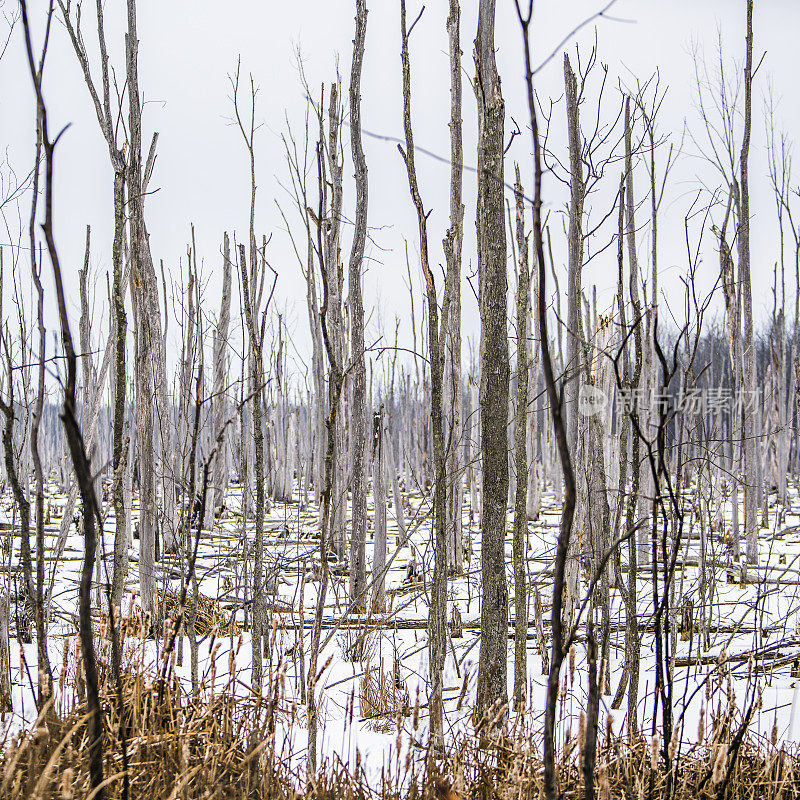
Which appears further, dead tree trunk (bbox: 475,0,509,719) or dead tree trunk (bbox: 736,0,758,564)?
dead tree trunk (bbox: 736,0,758,564)

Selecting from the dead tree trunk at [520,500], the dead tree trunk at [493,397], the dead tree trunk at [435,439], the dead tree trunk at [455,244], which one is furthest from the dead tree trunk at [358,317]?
the dead tree trunk at [493,397]

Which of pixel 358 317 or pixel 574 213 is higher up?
pixel 574 213

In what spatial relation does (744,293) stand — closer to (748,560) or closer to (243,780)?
(748,560)

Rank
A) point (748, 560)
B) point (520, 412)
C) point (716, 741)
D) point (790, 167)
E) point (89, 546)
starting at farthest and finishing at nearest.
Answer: point (790, 167)
point (748, 560)
point (520, 412)
point (716, 741)
point (89, 546)

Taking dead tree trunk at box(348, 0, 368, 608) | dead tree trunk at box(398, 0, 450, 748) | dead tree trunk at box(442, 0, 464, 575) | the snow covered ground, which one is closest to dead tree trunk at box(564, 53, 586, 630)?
the snow covered ground

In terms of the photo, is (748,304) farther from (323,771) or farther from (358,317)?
(323,771)

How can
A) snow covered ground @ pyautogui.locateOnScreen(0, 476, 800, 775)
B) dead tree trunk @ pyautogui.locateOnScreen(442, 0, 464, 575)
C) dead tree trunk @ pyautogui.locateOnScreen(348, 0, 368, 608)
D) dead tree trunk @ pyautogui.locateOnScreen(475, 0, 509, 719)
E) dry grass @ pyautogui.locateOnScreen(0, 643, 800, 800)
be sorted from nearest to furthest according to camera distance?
1. dry grass @ pyautogui.locateOnScreen(0, 643, 800, 800)
2. dead tree trunk @ pyautogui.locateOnScreen(475, 0, 509, 719)
3. snow covered ground @ pyautogui.locateOnScreen(0, 476, 800, 775)
4. dead tree trunk @ pyautogui.locateOnScreen(442, 0, 464, 575)
5. dead tree trunk @ pyautogui.locateOnScreen(348, 0, 368, 608)

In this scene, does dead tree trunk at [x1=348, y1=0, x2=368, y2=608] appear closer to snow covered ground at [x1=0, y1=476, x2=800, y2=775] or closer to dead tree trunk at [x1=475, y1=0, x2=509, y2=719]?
snow covered ground at [x1=0, y1=476, x2=800, y2=775]

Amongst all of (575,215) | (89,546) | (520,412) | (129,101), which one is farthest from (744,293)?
(89,546)

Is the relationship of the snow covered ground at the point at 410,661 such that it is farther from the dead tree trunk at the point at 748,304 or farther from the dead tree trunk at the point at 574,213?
the dead tree trunk at the point at 748,304

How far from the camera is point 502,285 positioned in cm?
247

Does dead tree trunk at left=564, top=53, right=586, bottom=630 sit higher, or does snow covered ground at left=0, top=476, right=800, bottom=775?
dead tree trunk at left=564, top=53, right=586, bottom=630

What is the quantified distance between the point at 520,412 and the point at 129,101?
263 cm

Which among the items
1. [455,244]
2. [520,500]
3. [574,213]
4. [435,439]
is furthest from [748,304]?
[435,439]
